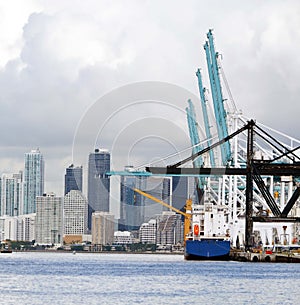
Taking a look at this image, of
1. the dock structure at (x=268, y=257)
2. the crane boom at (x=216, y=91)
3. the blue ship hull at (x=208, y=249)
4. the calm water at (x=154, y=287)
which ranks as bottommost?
the calm water at (x=154, y=287)

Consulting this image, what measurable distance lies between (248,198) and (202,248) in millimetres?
14271

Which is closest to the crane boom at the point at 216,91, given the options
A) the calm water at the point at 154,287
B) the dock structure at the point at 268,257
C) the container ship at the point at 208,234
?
the container ship at the point at 208,234

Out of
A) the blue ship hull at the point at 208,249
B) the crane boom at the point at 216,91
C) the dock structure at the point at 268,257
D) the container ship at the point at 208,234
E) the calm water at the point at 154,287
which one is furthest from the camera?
the crane boom at the point at 216,91

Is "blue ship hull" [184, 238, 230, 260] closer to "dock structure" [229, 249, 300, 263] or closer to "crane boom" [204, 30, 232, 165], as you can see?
"dock structure" [229, 249, 300, 263]

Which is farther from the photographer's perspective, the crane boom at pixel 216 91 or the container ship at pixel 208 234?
the crane boom at pixel 216 91

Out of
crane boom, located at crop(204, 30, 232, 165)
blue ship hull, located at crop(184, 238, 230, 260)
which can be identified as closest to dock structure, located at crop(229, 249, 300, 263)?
blue ship hull, located at crop(184, 238, 230, 260)

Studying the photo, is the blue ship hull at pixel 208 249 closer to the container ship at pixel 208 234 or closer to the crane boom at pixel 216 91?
the container ship at pixel 208 234

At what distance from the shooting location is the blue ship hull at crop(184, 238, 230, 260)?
125 meters

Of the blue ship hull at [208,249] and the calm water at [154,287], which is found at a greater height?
the blue ship hull at [208,249]

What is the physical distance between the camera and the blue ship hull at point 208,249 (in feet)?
410

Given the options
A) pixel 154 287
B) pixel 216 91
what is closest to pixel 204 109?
pixel 216 91

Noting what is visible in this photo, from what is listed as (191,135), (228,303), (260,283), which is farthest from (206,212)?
(228,303)

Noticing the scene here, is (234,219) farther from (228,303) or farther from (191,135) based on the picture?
(228,303)

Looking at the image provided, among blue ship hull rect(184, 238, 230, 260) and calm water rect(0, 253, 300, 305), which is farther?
blue ship hull rect(184, 238, 230, 260)
